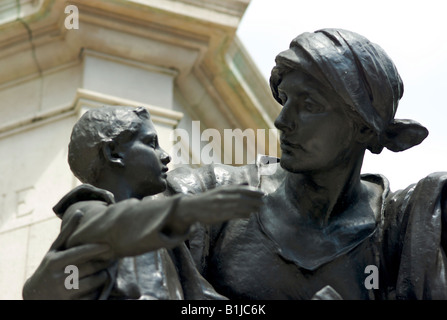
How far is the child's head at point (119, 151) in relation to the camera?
8.70m

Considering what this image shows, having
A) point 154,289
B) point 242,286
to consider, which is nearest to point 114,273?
point 154,289

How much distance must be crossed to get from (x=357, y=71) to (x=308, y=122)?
0.99 feet

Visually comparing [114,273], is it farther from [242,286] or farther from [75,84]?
[75,84]

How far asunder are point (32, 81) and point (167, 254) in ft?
19.1

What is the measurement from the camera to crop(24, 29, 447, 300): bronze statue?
888cm

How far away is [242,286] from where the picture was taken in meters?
8.88

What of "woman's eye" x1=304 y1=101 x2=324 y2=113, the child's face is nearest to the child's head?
the child's face

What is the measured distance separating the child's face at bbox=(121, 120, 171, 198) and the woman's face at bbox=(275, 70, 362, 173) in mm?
549

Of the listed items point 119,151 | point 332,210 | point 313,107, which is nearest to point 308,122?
point 313,107

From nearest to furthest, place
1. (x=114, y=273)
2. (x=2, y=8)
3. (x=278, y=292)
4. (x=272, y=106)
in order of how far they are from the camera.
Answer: (x=114, y=273), (x=278, y=292), (x=2, y=8), (x=272, y=106)

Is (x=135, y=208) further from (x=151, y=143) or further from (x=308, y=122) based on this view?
(x=308, y=122)

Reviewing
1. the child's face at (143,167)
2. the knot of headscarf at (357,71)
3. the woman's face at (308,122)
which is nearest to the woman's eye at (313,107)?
the woman's face at (308,122)

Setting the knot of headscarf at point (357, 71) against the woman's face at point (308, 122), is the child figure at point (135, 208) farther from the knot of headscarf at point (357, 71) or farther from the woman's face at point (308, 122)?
the knot of headscarf at point (357, 71)

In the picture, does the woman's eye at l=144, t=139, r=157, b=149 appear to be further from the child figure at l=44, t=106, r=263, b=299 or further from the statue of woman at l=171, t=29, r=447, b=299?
the statue of woman at l=171, t=29, r=447, b=299
